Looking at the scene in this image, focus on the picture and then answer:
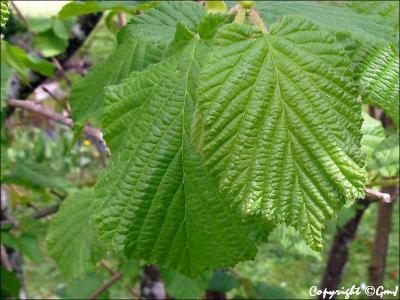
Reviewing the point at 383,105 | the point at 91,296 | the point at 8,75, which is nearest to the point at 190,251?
the point at 383,105

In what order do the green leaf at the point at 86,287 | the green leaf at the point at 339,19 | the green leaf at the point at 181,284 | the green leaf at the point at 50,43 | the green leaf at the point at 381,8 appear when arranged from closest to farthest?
1. the green leaf at the point at 339,19
2. the green leaf at the point at 381,8
3. the green leaf at the point at 50,43
4. the green leaf at the point at 181,284
5. the green leaf at the point at 86,287

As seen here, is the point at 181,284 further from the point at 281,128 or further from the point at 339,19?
the point at 281,128

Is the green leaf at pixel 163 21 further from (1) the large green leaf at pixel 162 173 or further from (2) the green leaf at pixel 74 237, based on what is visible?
(2) the green leaf at pixel 74 237

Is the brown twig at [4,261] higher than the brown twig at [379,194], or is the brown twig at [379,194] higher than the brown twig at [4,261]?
the brown twig at [379,194]

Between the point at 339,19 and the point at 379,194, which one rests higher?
the point at 339,19

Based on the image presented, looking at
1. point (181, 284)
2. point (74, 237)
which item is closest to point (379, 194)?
point (74, 237)

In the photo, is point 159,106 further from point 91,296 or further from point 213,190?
point 91,296

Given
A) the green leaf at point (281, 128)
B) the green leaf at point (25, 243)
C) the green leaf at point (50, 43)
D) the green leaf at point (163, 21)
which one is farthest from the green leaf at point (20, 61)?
the green leaf at point (281, 128)
